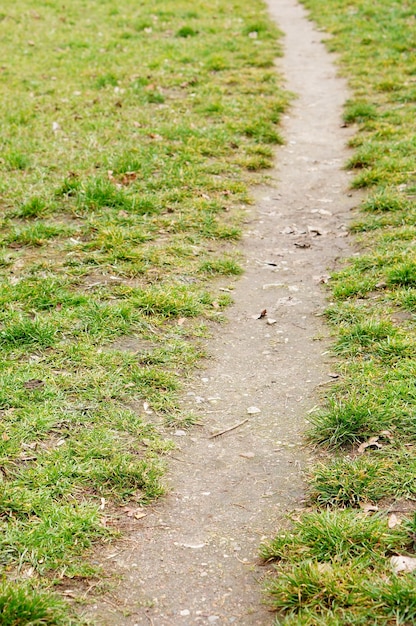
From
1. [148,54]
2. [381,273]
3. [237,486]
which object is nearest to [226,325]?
[381,273]

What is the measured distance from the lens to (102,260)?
5.83m

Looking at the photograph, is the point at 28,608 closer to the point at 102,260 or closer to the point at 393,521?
the point at 393,521

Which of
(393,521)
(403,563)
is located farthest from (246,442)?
(403,563)

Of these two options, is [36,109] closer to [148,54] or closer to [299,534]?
[148,54]

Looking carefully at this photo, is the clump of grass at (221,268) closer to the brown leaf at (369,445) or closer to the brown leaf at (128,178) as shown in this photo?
the brown leaf at (128,178)

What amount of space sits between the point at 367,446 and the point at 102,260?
2.93 meters

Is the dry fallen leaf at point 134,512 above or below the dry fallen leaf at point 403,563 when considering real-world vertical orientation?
below

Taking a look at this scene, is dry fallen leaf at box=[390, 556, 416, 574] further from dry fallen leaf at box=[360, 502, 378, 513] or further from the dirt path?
the dirt path

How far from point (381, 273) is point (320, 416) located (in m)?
1.92

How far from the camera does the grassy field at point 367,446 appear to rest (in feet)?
9.23

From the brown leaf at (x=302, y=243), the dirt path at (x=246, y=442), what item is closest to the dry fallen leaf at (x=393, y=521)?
the dirt path at (x=246, y=442)

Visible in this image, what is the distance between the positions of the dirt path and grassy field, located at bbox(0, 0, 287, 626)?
0.17 m

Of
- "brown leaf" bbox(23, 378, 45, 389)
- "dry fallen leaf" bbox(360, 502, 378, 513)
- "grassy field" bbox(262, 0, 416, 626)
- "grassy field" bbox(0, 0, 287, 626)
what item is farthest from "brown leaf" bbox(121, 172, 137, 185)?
"dry fallen leaf" bbox(360, 502, 378, 513)

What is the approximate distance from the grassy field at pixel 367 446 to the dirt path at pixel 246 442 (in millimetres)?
159
